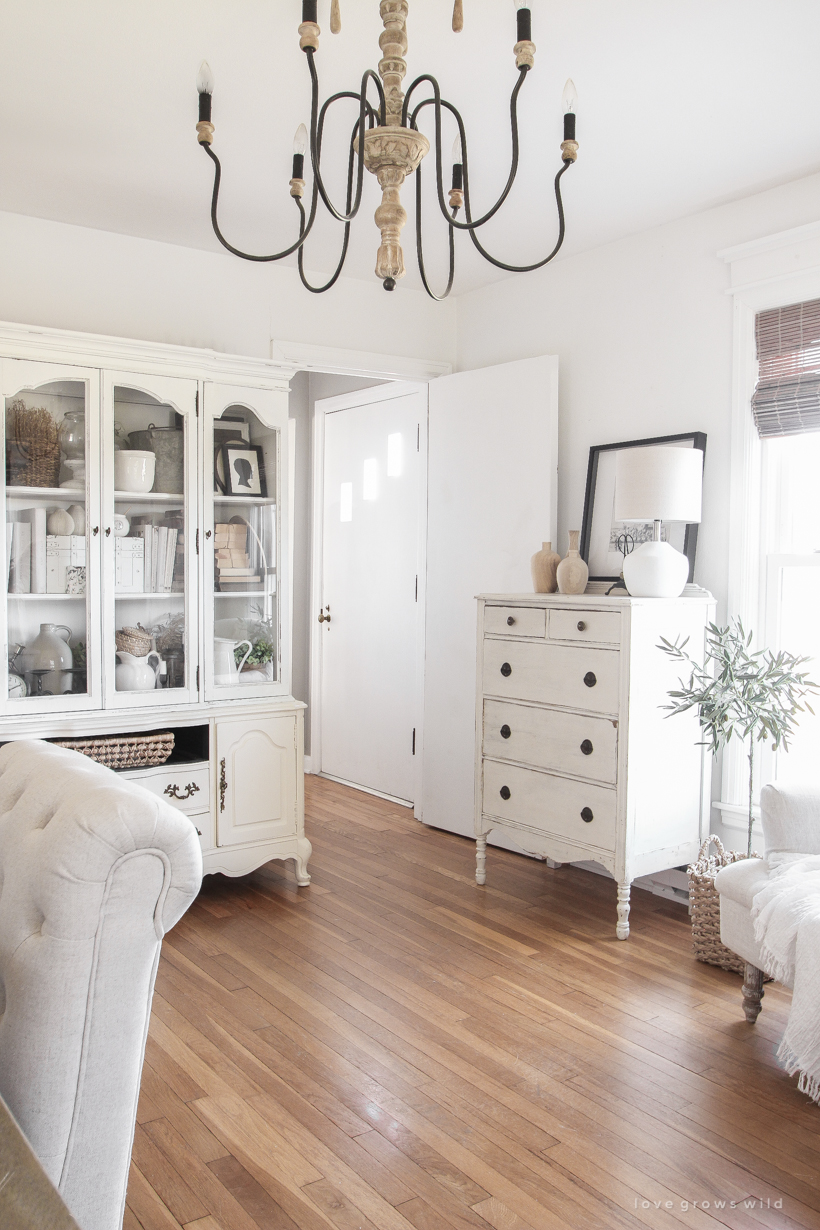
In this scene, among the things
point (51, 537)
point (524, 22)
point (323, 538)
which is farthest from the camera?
point (323, 538)

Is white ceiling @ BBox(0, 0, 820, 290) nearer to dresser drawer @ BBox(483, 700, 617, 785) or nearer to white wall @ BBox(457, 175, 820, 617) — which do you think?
white wall @ BBox(457, 175, 820, 617)

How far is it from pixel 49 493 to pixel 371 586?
223cm

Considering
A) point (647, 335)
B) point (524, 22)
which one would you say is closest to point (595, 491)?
point (647, 335)

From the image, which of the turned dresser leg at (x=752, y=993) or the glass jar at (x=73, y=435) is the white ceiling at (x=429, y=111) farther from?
the turned dresser leg at (x=752, y=993)

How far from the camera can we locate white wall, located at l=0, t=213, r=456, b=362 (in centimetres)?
348

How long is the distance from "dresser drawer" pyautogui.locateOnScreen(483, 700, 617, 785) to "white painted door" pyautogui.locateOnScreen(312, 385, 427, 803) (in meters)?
1.31

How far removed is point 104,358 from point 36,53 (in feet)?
3.42

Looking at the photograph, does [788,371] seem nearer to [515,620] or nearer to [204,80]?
[515,620]

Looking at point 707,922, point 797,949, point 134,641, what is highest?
point 134,641

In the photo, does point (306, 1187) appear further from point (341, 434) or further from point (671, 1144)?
point (341, 434)

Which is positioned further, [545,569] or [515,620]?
[545,569]

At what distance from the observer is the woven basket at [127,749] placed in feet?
10.6

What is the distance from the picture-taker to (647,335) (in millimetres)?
3639

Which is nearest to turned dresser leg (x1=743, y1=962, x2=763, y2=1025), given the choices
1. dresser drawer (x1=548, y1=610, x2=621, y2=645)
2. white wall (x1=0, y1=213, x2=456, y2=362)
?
dresser drawer (x1=548, y1=610, x2=621, y2=645)
